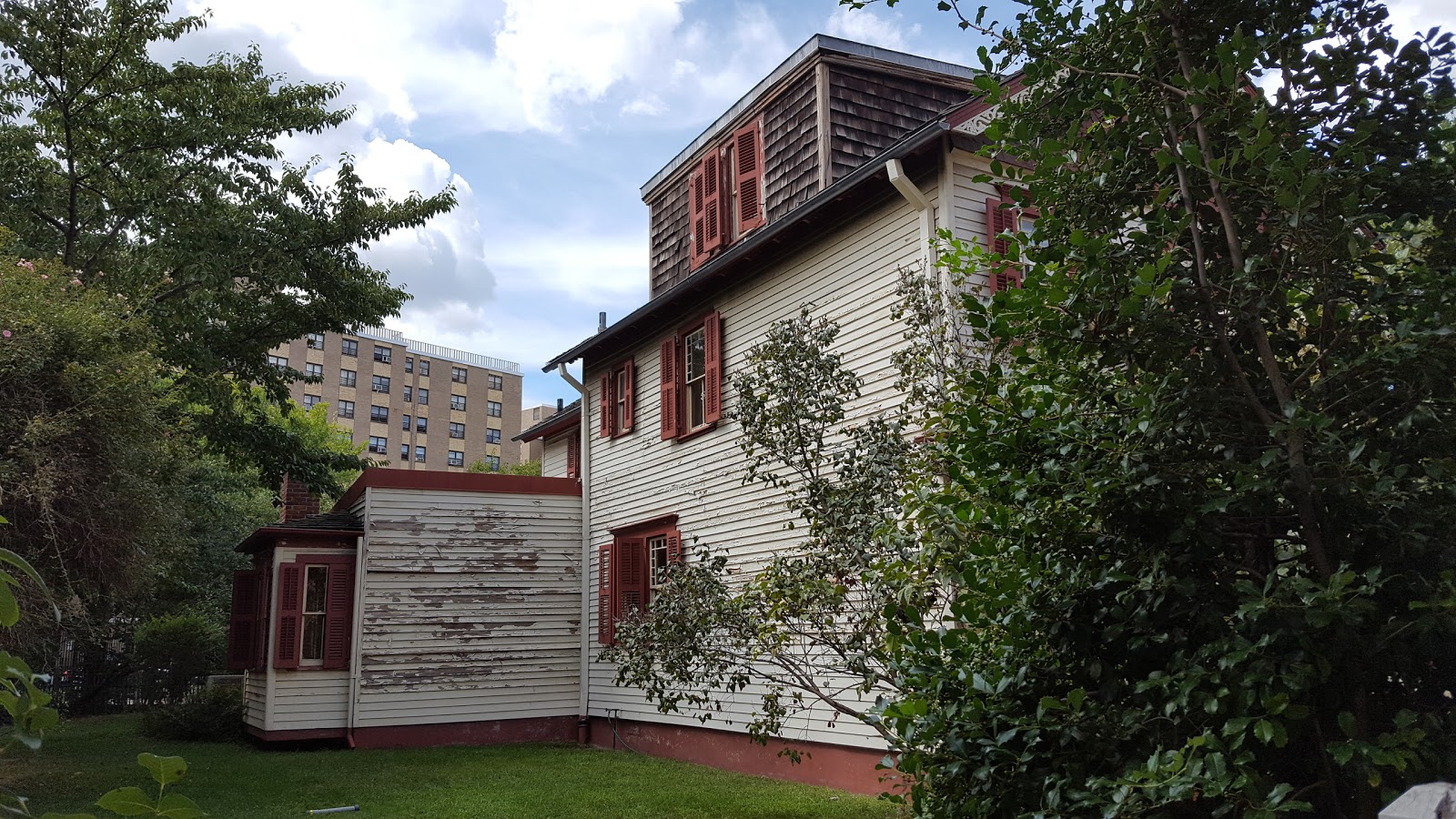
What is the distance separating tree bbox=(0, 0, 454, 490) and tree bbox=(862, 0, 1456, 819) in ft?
48.3

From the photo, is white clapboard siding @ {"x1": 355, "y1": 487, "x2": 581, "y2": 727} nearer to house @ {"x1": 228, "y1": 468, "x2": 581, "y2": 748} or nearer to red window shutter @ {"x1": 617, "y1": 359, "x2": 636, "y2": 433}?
house @ {"x1": 228, "y1": 468, "x2": 581, "y2": 748}

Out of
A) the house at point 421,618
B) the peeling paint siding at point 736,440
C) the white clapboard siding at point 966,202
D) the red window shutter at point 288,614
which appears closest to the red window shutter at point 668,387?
the peeling paint siding at point 736,440

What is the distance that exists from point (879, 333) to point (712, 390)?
3.34 m

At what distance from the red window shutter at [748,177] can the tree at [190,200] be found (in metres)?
6.97

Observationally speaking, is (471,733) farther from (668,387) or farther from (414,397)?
(414,397)

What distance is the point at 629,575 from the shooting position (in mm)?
15508

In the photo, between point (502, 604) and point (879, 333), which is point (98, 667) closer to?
point (502, 604)

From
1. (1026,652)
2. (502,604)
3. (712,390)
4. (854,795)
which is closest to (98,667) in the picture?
(502,604)

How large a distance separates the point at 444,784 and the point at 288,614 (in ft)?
16.4

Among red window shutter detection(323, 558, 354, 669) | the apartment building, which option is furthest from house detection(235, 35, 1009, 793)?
the apartment building

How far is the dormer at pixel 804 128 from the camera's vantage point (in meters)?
13.5

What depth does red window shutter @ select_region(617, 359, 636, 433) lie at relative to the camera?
1616 cm

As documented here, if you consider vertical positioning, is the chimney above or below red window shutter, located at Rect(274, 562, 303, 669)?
above

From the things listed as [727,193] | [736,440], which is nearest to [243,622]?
[736,440]
